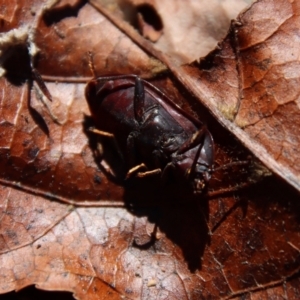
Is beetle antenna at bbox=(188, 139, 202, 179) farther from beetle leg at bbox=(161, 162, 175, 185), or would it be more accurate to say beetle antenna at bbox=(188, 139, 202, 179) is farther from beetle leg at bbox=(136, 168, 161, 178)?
beetle leg at bbox=(136, 168, 161, 178)

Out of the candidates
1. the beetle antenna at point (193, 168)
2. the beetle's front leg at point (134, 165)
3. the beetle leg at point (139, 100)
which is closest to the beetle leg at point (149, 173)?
the beetle's front leg at point (134, 165)

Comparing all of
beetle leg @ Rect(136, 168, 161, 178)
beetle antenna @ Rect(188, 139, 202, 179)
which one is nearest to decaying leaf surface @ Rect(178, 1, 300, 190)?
beetle antenna @ Rect(188, 139, 202, 179)

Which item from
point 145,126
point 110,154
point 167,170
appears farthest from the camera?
point 110,154

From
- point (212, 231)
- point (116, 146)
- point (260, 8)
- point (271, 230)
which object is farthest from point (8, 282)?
point (260, 8)

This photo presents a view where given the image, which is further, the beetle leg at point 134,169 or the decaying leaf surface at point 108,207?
the beetle leg at point 134,169

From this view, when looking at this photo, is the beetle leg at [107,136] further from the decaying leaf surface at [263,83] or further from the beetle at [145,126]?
the decaying leaf surface at [263,83]

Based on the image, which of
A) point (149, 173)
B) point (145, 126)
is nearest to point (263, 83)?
point (145, 126)

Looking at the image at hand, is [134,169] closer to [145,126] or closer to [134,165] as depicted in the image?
[134,165]

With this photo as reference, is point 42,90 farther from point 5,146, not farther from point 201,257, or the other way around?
point 201,257
